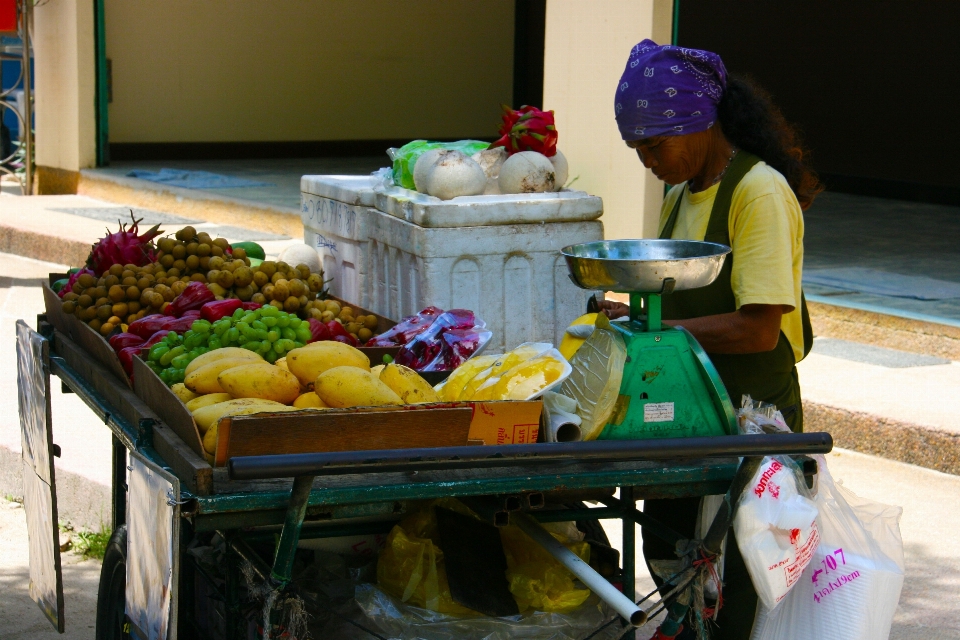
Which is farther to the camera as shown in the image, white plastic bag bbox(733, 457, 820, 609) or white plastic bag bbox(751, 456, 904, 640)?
white plastic bag bbox(751, 456, 904, 640)

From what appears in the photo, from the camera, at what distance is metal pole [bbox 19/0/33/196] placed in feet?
38.9

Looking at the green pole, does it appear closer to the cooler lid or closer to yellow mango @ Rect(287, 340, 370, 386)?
the cooler lid

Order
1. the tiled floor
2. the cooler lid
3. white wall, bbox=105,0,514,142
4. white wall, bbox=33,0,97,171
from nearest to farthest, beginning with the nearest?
the cooler lid, the tiled floor, white wall, bbox=33,0,97,171, white wall, bbox=105,0,514,142

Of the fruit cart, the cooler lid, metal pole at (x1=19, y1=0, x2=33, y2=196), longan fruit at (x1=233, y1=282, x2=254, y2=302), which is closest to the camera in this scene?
the fruit cart

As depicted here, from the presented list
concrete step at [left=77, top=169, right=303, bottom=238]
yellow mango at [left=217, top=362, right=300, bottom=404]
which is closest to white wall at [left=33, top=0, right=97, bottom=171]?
concrete step at [left=77, top=169, right=303, bottom=238]

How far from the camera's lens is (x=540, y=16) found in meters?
15.2

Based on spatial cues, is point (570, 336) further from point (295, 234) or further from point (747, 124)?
point (295, 234)

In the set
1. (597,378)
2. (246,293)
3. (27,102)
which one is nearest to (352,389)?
(597,378)

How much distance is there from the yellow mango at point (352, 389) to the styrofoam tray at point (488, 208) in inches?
50.1

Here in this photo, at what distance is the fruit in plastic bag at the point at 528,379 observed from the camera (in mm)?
2258

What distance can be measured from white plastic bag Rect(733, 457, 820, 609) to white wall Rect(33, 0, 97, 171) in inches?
430

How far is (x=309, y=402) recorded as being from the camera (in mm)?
2330

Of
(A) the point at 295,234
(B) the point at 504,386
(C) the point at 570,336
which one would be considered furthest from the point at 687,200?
(A) the point at 295,234

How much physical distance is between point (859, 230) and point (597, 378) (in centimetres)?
750
